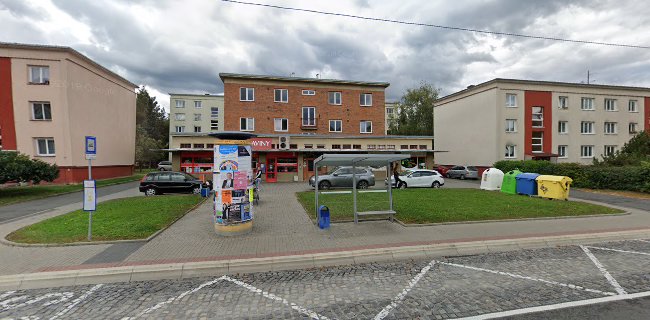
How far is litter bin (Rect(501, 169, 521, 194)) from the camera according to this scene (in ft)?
51.9

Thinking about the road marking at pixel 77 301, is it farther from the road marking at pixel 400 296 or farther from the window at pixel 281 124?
the window at pixel 281 124

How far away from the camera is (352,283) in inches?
195

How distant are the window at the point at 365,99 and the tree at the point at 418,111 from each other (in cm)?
1852

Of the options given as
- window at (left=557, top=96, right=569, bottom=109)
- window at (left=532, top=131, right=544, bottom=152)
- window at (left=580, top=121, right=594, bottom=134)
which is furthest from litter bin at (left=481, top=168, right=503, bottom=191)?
window at (left=580, top=121, right=594, bottom=134)

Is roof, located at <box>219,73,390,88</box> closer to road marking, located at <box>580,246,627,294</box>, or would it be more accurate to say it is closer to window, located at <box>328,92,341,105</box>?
window, located at <box>328,92,341,105</box>

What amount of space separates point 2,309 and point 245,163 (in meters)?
5.11

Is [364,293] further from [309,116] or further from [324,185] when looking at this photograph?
[309,116]

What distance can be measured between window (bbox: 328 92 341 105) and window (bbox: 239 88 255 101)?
26.2ft

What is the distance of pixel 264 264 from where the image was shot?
5738 millimetres

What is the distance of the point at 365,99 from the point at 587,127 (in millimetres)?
23446

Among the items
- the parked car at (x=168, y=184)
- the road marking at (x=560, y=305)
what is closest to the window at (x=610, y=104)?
the road marking at (x=560, y=305)

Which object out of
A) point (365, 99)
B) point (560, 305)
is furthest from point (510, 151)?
point (560, 305)

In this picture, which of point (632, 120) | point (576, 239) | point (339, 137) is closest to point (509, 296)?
point (576, 239)

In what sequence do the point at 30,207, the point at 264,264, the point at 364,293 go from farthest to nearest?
the point at 30,207 → the point at 264,264 → the point at 364,293
